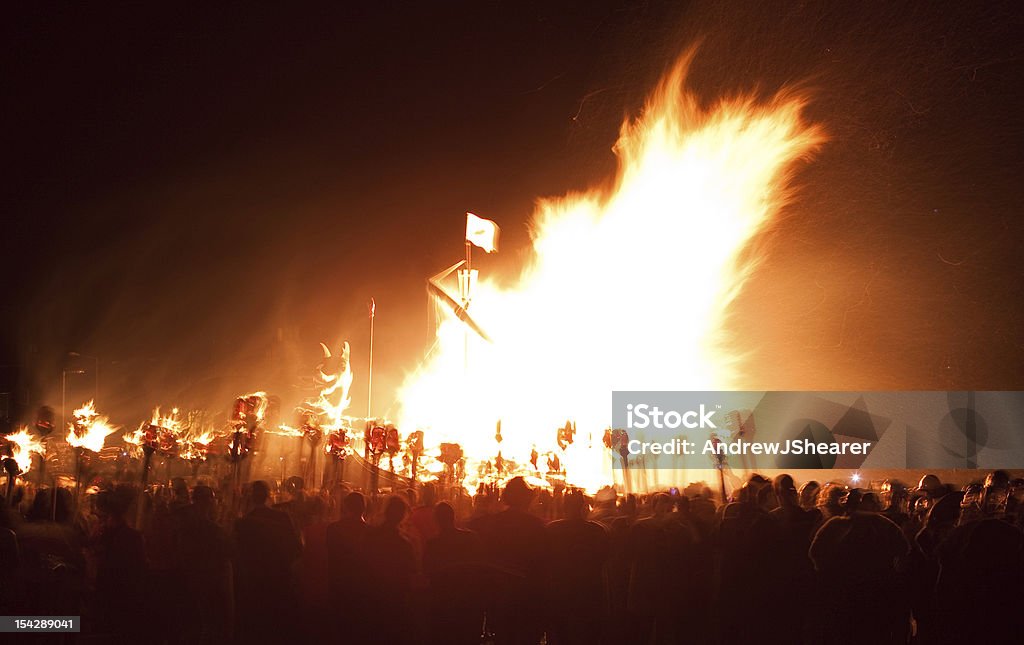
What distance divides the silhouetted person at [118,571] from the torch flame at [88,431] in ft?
36.6

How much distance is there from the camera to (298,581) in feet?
21.4

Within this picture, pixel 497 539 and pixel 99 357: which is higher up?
pixel 99 357

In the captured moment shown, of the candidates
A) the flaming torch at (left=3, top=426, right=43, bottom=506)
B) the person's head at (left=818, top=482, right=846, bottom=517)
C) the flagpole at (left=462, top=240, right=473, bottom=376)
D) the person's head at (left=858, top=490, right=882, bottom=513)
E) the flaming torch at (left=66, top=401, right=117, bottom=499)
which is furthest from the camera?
the flagpole at (left=462, top=240, right=473, bottom=376)

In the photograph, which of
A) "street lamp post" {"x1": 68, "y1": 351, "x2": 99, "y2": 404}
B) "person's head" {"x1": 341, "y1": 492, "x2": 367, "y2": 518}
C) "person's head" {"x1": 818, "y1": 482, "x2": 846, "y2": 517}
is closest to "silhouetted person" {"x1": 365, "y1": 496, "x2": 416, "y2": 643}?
"person's head" {"x1": 341, "y1": 492, "x2": 367, "y2": 518}

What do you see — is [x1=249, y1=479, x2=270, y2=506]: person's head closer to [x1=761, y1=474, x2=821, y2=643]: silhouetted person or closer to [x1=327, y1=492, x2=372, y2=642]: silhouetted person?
[x1=327, y1=492, x2=372, y2=642]: silhouetted person

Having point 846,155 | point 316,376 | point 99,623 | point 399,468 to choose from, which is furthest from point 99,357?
point 99,623

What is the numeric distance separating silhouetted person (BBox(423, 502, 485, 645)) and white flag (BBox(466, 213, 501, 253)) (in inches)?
642

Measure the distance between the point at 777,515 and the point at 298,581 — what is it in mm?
3333

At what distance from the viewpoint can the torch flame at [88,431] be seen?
58.6ft

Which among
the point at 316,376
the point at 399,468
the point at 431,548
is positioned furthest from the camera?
the point at 316,376

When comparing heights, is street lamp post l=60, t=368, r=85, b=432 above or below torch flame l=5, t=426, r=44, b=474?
above

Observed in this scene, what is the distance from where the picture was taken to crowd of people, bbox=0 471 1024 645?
19.7 feet

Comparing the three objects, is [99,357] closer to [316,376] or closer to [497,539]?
[316,376]

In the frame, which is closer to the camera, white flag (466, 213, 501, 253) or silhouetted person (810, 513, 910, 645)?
silhouetted person (810, 513, 910, 645)
